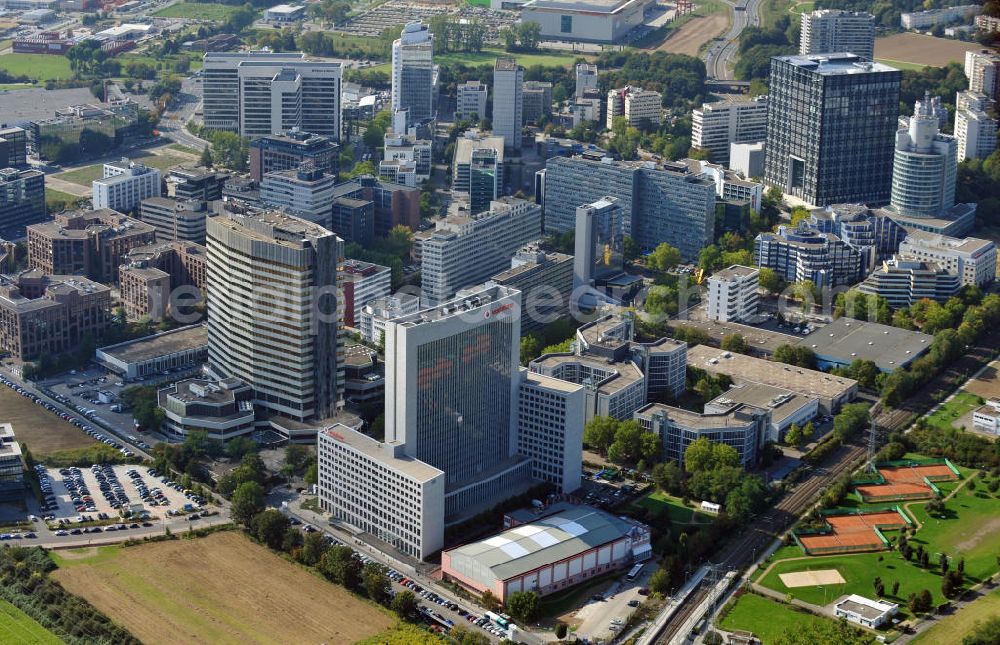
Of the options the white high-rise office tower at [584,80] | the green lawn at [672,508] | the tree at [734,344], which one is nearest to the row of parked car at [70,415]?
the green lawn at [672,508]

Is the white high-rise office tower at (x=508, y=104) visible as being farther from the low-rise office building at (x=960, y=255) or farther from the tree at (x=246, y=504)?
the tree at (x=246, y=504)

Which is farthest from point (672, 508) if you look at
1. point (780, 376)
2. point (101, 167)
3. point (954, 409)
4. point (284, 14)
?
point (284, 14)

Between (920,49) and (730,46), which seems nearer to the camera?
(920,49)

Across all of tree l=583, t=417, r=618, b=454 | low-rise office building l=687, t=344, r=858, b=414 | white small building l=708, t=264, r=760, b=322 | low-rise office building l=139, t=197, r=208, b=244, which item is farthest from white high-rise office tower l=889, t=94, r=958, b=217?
low-rise office building l=139, t=197, r=208, b=244

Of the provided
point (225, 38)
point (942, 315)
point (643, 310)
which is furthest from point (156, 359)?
point (225, 38)

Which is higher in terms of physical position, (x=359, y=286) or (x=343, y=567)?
(x=359, y=286)

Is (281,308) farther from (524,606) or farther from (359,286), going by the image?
(524,606)

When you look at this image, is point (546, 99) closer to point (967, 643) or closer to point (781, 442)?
point (781, 442)

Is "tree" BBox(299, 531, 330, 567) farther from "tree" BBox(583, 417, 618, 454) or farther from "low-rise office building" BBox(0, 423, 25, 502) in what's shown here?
"tree" BBox(583, 417, 618, 454)
